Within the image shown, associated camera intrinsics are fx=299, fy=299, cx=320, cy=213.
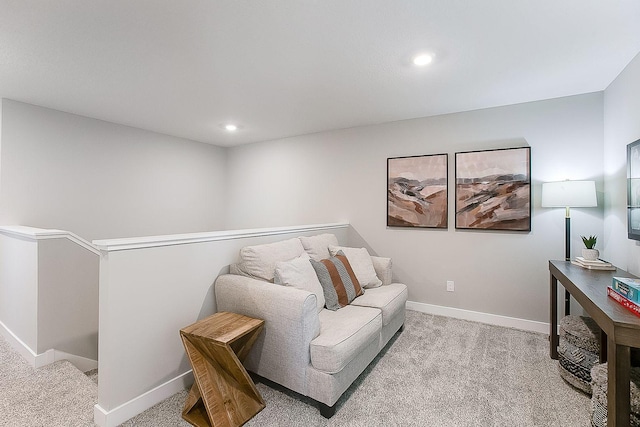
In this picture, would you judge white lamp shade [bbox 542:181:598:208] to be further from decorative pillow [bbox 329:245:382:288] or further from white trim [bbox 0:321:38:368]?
white trim [bbox 0:321:38:368]

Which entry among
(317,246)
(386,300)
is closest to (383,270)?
(386,300)

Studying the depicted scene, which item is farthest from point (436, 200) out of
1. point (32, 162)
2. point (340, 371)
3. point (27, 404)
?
point (32, 162)

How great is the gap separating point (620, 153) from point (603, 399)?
1950mm

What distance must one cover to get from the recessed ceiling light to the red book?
1.82 metres

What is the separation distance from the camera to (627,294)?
144 cm

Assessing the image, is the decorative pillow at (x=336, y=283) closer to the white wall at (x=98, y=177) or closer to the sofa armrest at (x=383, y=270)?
the sofa armrest at (x=383, y=270)

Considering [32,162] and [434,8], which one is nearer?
[434,8]

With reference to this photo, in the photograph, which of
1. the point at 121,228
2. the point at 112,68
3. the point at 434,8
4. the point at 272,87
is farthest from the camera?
the point at 121,228

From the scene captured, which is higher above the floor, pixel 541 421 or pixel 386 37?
pixel 386 37

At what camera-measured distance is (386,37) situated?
1.93 meters

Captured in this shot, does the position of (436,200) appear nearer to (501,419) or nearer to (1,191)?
(501,419)

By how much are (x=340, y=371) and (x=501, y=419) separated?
38.7 inches

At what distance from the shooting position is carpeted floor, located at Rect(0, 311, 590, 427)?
1753 millimetres

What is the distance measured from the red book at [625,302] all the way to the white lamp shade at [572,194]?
3.89 ft
